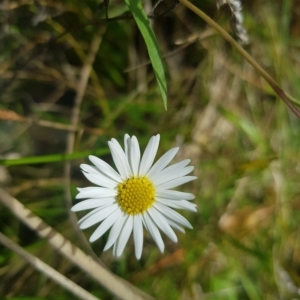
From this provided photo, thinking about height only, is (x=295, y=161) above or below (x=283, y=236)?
above

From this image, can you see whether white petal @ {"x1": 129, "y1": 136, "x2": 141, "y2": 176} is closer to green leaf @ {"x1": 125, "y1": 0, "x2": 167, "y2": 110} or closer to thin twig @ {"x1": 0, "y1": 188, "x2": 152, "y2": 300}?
green leaf @ {"x1": 125, "y1": 0, "x2": 167, "y2": 110}

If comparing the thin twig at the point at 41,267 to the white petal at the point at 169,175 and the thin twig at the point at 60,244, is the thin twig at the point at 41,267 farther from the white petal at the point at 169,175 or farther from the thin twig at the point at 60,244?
the white petal at the point at 169,175

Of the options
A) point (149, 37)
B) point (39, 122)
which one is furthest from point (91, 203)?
point (39, 122)

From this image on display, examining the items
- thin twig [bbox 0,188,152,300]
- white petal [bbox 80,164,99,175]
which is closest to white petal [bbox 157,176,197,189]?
white petal [bbox 80,164,99,175]

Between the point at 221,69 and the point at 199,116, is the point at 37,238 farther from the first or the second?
the point at 221,69

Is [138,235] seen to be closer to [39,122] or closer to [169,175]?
[169,175]

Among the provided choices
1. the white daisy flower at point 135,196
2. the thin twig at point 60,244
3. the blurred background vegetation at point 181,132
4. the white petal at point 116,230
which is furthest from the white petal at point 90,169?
the blurred background vegetation at point 181,132

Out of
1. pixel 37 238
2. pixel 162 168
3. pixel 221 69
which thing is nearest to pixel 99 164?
pixel 162 168
